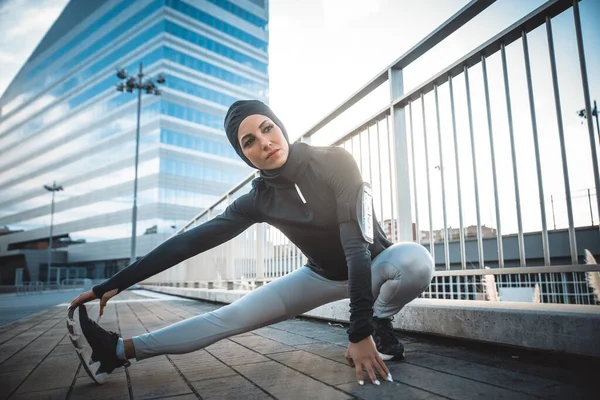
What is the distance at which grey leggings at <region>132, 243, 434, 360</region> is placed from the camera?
1.92 m

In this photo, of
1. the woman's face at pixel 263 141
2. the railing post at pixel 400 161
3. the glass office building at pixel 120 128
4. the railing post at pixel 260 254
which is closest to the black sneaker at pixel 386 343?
the woman's face at pixel 263 141

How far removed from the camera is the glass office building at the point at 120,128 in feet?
138

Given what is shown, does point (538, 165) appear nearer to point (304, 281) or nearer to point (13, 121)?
point (304, 281)

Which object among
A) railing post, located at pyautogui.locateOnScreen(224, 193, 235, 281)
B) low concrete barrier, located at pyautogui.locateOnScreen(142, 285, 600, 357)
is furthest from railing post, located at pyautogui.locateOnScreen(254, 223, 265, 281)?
low concrete barrier, located at pyautogui.locateOnScreen(142, 285, 600, 357)

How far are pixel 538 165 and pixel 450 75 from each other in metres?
0.90

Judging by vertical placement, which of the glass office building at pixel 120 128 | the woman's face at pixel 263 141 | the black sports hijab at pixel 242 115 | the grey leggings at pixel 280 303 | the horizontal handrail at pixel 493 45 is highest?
the glass office building at pixel 120 128

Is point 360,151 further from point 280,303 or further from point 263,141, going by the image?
point 280,303

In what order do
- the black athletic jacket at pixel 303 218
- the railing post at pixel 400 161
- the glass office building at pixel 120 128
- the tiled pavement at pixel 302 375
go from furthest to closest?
the glass office building at pixel 120 128 → the railing post at pixel 400 161 → the black athletic jacket at pixel 303 218 → the tiled pavement at pixel 302 375

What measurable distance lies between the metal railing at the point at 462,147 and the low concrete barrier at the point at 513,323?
20cm

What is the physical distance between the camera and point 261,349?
100 inches

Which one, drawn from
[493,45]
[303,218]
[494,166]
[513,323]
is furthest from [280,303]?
[493,45]

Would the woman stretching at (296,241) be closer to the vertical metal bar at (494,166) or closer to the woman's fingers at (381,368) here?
the woman's fingers at (381,368)

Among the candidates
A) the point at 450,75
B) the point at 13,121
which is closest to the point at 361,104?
the point at 450,75

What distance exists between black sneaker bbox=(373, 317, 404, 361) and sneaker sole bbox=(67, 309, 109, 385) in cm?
128
